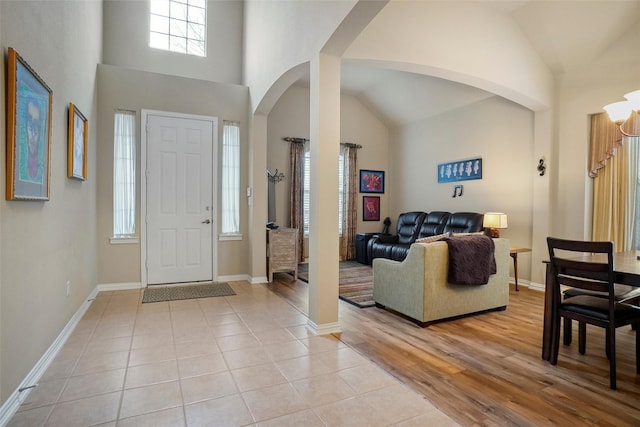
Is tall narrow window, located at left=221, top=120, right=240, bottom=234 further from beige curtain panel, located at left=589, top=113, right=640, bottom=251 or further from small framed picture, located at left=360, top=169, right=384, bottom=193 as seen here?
beige curtain panel, located at left=589, top=113, right=640, bottom=251

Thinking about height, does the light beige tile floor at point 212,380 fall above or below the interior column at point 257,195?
below

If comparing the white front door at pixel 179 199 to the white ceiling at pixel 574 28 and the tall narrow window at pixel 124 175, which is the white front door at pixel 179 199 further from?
the white ceiling at pixel 574 28

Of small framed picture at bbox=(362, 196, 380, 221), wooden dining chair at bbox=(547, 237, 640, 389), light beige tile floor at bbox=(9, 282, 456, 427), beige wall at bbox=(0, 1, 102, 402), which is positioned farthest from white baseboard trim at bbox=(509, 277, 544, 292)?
beige wall at bbox=(0, 1, 102, 402)

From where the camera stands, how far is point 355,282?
→ 16.6 ft

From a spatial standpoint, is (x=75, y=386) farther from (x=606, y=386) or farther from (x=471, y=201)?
(x=471, y=201)

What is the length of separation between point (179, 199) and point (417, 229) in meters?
4.04

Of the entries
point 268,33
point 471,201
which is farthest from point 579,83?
point 268,33

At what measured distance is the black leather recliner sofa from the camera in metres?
5.36

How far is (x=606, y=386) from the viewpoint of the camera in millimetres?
2166

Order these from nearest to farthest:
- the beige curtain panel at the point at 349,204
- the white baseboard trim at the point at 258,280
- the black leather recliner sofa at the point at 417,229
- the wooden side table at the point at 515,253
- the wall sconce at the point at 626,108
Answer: the wall sconce at the point at 626,108, the wooden side table at the point at 515,253, the white baseboard trim at the point at 258,280, the black leather recliner sofa at the point at 417,229, the beige curtain panel at the point at 349,204

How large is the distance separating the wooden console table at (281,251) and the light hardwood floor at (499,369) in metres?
1.68

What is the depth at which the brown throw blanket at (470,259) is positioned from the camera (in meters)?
3.20

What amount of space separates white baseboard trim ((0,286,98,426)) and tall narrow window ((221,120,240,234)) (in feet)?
7.38

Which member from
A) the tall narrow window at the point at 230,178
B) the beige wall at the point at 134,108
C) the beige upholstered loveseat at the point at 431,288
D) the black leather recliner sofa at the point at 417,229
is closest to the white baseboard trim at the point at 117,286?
the beige wall at the point at 134,108
